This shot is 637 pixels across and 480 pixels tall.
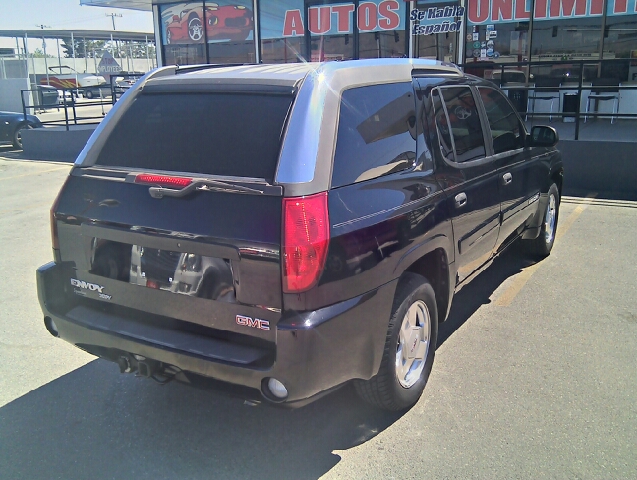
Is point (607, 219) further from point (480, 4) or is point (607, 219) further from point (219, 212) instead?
point (480, 4)

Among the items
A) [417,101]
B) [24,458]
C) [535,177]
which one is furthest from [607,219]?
[24,458]

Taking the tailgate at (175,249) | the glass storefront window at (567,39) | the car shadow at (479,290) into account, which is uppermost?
the glass storefront window at (567,39)

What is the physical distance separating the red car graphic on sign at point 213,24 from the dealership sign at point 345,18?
1487mm

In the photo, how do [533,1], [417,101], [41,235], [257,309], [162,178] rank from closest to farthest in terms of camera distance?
[257,309] < [162,178] < [417,101] < [41,235] < [533,1]

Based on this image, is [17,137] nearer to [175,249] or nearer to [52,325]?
[52,325]

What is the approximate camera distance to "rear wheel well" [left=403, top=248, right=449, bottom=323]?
3.62 metres

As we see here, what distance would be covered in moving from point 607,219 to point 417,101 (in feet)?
17.3

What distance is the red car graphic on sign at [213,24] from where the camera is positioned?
17.1 metres

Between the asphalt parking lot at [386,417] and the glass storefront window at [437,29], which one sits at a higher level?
the glass storefront window at [437,29]

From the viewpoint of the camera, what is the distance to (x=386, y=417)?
346 cm

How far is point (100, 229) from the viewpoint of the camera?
3.11m

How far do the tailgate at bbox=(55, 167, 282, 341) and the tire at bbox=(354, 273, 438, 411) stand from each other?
2.62ft

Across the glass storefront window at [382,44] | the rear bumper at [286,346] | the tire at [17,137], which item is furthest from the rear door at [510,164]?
the tire at [17,137]

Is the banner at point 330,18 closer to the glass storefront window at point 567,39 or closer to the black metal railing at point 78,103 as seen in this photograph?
the glass storefront window at point 567,39
